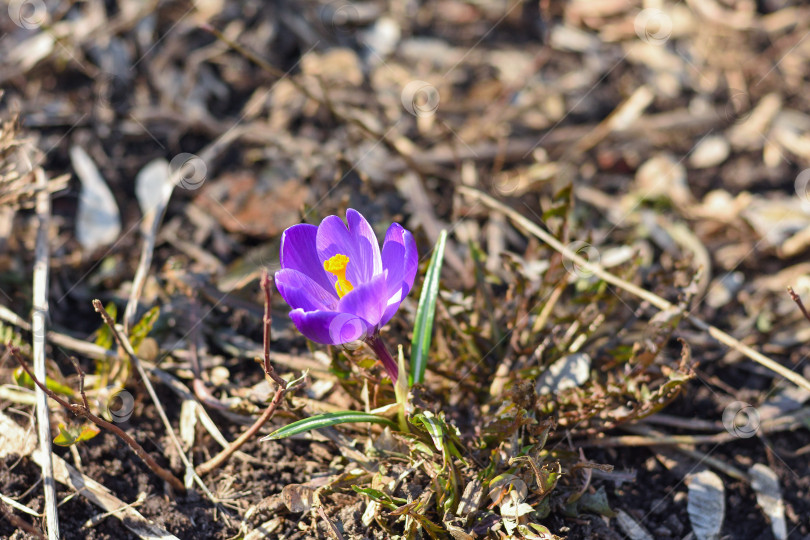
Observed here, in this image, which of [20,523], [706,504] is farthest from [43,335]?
[706,504]

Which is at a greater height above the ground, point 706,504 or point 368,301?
point 368,301

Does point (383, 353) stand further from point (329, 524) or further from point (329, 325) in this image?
point (329, 524)

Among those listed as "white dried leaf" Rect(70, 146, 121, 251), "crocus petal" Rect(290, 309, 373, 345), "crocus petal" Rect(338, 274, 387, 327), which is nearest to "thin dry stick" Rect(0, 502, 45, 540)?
"crocus petal" Rect(290, 309, 373, 345)

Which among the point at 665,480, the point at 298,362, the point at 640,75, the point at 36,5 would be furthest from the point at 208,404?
Answer: the point at 640,75

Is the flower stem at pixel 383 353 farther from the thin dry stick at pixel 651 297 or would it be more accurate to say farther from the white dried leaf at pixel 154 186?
the white dried leaf at pixel 154 186

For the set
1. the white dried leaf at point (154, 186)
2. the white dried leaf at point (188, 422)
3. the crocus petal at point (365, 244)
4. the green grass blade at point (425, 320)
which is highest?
the crocus petal at point (365, 244)

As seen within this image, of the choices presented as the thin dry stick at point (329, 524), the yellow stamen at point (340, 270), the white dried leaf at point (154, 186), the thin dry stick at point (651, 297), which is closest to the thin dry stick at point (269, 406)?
the yellow stamen at point (340, 270)
